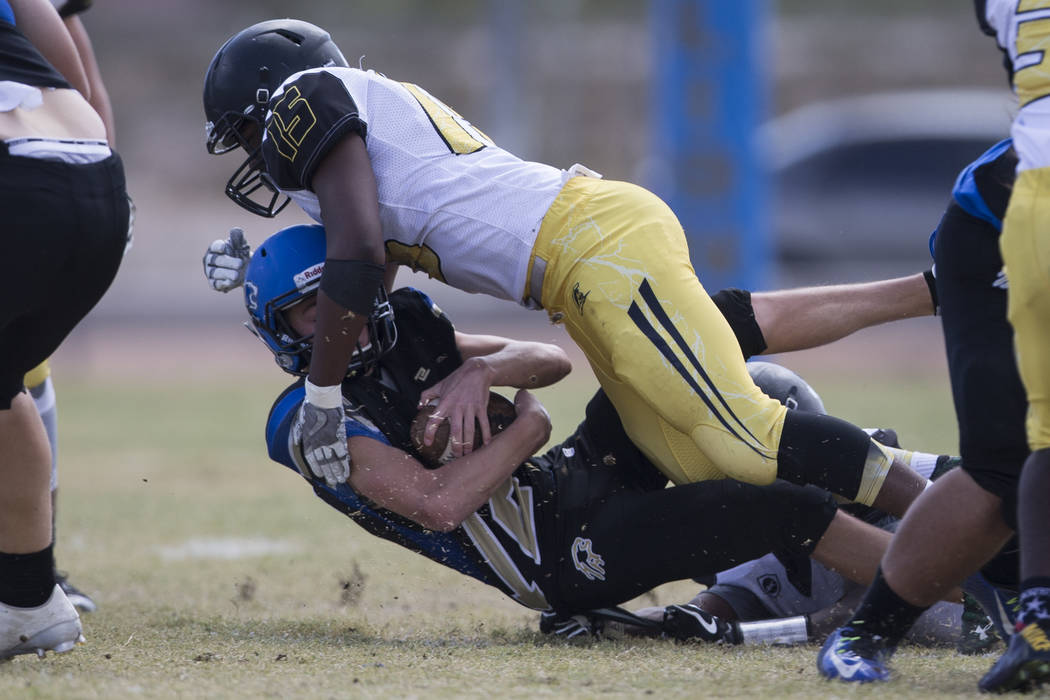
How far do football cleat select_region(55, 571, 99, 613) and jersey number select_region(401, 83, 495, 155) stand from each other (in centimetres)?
178

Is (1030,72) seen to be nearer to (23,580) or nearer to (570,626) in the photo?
(570,626)

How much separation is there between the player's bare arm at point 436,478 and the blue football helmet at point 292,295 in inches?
12.0

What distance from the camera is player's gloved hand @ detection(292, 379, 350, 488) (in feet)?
11.1

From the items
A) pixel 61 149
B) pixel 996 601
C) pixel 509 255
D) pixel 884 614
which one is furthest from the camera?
pixel 509 255

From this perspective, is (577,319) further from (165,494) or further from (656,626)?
(165,494)

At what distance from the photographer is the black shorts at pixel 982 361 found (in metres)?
2.78

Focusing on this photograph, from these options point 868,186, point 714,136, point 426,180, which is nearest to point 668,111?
point 714,136

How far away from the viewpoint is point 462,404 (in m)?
3.55

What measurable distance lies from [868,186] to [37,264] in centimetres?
1269

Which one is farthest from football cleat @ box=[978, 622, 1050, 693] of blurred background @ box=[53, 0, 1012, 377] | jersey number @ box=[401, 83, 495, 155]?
blurred background @ box=[53, 0, 1012, 377]

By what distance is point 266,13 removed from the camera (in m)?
29.5

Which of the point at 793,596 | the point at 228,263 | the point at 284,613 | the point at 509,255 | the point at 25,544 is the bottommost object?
the point at 284,613

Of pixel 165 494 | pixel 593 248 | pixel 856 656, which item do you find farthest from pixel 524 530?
pixel 165 494

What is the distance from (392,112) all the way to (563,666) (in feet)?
5.06
